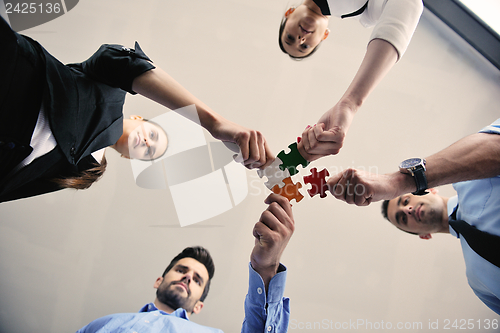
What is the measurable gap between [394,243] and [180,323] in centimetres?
191

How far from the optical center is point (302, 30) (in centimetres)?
155

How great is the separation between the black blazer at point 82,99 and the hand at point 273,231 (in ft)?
2.13

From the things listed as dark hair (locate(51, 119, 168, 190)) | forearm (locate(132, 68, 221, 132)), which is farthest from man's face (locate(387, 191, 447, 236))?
dark hair (locate(51, 119, 168, 190))

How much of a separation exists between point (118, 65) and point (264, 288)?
3.20ft

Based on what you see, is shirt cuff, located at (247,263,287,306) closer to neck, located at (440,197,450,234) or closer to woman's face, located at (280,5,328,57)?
woman's face, located at (280,5,328,57)

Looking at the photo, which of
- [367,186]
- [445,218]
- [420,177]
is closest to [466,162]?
[420,177]

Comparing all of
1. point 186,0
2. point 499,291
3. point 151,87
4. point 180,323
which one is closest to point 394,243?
point 499,291

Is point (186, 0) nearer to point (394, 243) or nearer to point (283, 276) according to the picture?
point (283, 276)

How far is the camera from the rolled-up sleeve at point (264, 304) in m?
1.02

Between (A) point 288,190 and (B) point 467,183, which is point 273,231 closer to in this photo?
(A) point 288,190

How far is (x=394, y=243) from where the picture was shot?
7.67 ft

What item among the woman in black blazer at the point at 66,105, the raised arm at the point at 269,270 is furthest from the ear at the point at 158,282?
the woman in black blazer at the point at 66,105

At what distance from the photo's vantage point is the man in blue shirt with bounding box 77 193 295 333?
0.91 metres

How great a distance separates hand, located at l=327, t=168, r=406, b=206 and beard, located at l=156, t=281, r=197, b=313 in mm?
1647
